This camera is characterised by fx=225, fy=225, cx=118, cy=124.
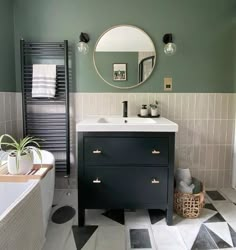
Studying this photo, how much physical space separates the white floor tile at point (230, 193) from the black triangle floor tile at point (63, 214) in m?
1.64

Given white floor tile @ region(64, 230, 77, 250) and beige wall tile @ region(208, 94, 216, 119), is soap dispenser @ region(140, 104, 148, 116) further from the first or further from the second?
white floor tile @ region(64, 230, 77, 250)

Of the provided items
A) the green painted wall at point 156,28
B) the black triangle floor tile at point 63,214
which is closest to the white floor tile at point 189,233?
the black triangle floor tile at point 63,214

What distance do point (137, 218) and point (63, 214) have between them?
68 centimetres

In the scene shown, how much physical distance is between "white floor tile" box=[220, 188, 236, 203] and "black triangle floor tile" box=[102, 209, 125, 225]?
3.92 ft

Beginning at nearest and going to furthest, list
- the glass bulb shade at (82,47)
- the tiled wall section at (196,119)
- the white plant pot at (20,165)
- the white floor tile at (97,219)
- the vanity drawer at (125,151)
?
the white plant pot at (20,165) < the vanity drawer at (125,151) < the white floor tile at (97,219) < the glass bulb shade at (82,47) < the tiled wall section at (196,119)

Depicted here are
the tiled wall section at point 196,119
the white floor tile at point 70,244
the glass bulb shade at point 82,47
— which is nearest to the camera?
the white floor tile at point 70,244

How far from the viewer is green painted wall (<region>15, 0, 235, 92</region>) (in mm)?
2404

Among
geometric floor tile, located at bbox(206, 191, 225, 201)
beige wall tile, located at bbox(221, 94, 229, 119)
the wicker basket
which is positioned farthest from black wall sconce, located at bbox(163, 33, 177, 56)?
geometric floor tile, located at bbox(206, 191, 225, 201)

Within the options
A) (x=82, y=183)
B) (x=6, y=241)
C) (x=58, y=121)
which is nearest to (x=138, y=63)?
(x=58, y=121)

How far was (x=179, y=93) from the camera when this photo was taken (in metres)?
2.51

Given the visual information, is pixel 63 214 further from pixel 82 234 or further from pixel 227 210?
pixel 227 210

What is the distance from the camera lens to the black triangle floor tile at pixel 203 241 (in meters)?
1.63

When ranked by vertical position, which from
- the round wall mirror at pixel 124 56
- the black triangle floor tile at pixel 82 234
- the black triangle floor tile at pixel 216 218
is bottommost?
the black triangle floor tile at pixel 82 234

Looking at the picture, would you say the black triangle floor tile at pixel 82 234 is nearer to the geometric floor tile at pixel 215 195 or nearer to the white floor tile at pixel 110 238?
the white floor tile at pixel 110 238
